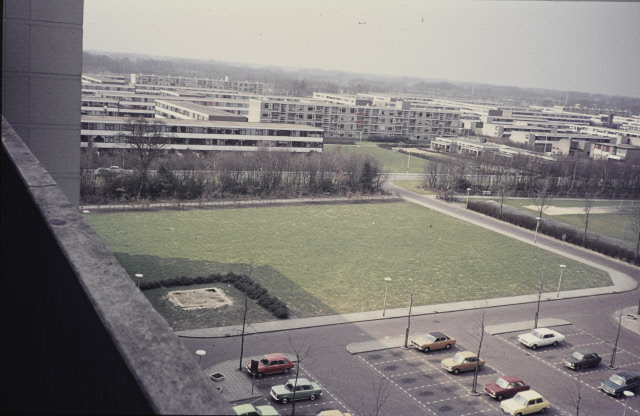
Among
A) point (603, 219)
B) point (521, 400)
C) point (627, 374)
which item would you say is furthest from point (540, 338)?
point (603, 219)

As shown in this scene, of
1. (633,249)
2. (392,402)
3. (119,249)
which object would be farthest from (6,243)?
(633,249)

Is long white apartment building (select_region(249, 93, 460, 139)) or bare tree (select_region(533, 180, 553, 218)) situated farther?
long white apartment building (select_region(249, 93, 460, 139))

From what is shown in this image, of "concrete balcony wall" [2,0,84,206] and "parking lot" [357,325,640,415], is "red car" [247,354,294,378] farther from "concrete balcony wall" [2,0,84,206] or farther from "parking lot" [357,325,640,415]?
"concrete balcony wall" [2,0,84,206]

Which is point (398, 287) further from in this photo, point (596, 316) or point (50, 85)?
point (50, 85)

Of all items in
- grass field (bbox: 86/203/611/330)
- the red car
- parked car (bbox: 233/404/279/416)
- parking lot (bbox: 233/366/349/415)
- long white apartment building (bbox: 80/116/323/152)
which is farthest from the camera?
long white apartment building (bbox: 80/116/323/152)

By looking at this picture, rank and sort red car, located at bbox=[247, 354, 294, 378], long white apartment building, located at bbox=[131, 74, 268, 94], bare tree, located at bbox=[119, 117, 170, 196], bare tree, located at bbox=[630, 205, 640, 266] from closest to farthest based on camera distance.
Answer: red car, located at bbox=[247, 354, 294, 378], bare tree, located at bbox=[630, 205, 640, 266], bare tree, located at bbox=[119, 117, 170, 196], long white apartment building, located at bbox=[131, 74, 268, 94]

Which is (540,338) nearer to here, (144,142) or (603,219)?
(603,219)

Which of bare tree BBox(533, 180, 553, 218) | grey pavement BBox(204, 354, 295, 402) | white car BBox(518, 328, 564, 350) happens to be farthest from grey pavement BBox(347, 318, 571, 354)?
bare tree BBox(533, 180, 553, 218)
